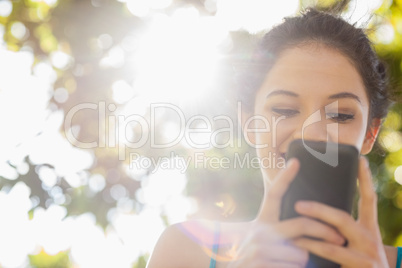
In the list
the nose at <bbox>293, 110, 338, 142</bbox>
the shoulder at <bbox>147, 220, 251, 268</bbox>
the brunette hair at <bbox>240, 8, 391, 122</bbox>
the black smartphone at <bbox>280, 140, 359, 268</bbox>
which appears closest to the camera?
the black smartphone at <bbox>280, 140, 359, 268</bbox>

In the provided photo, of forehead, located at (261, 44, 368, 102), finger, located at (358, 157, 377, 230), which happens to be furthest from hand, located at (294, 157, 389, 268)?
forehead, located at (261, 44, 368, 102)

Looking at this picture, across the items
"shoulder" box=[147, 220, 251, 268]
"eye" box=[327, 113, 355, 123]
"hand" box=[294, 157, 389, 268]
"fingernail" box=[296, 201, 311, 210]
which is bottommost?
"shoulder" box=[147, 220, 251, 268]

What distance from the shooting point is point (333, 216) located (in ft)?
3.87

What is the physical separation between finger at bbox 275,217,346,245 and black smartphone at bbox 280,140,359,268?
0.37 feet

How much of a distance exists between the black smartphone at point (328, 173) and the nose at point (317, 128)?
526 millimetres

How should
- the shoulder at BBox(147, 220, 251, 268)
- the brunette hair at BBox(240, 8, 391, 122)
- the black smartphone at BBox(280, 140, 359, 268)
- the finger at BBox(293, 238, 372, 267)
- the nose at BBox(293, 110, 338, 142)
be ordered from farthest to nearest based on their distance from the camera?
the brunette hair at BBox(240, 8, 391, 122) → the shoulder at BBox(147, 220, 251, 268) → the nose at BBox(293, 110, 338, 142) → the black smartphone at BBox(280, 140, 359, 268) → the finger at BBox(293, 238, 372, 267)

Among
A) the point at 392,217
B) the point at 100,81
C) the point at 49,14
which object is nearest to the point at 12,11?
the point at 49,14

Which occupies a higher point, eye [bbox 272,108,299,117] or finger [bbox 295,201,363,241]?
eye [bbox 272,108,299,117]

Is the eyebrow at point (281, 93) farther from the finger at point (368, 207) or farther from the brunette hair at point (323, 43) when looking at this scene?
the finger at point (368, 207)

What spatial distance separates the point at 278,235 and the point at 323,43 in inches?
54.3

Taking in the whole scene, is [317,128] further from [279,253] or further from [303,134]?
[279,253]

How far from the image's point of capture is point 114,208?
6340 mm

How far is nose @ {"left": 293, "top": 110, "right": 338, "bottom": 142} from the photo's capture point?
1.87m

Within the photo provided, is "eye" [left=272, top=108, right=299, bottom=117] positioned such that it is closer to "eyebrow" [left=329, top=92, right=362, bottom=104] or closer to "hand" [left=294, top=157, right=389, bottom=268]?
"eyebrow" [left=329, top=92, right=362, bottom=104]
